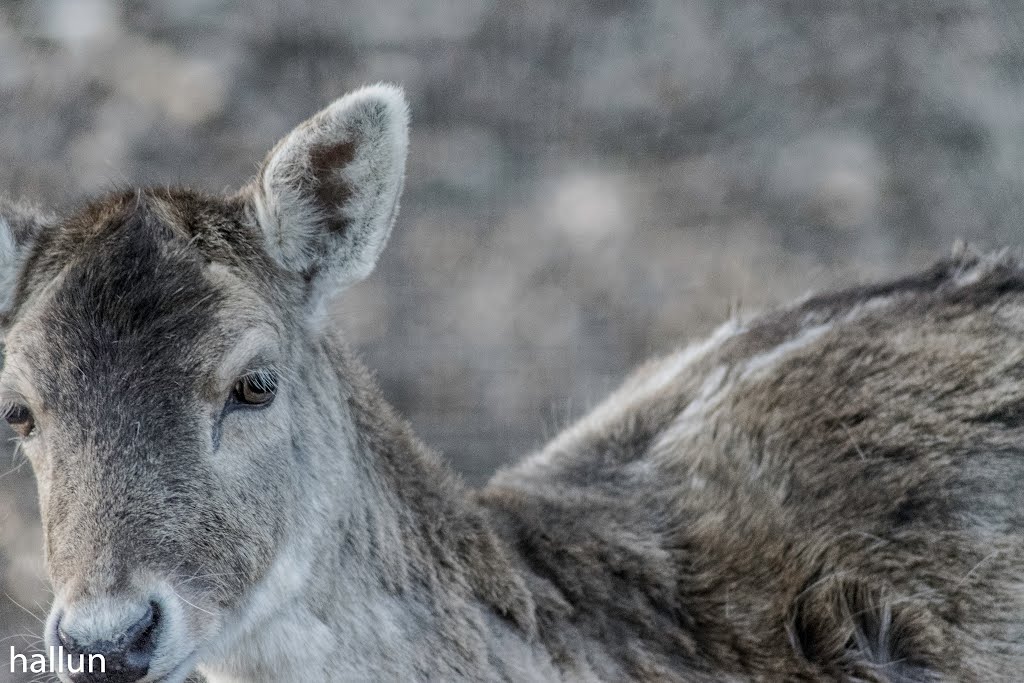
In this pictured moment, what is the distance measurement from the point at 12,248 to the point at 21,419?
455 millimetres

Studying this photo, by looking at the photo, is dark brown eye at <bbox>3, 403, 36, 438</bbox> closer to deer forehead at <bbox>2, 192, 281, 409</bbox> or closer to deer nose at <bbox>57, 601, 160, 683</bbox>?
deer forehead at <bbox>2, 192, 281, 409</bbox>

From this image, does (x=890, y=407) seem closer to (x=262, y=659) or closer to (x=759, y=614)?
(x=759, y=614)

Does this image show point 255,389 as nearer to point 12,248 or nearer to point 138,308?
point 138,308

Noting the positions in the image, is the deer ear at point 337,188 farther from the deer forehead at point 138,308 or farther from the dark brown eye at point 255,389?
the dark brown eye at point 255,389

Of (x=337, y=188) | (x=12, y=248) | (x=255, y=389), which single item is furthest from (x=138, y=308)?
(x=337, y=188)

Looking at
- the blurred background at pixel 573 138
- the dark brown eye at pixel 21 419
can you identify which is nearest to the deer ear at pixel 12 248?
the dark brown eye at pixel 21 419

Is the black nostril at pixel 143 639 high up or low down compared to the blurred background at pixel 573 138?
down

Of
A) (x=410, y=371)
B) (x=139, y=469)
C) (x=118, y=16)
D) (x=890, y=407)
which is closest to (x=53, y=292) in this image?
(x=139, y=469)

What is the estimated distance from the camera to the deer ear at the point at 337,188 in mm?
3338

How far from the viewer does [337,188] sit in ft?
11.4

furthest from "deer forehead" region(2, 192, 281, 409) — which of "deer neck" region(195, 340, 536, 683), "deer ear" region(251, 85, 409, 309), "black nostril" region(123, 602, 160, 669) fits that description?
"black nostril" region(123, 602, 160, 669)

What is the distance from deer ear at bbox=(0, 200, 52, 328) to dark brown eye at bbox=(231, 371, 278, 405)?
66cm

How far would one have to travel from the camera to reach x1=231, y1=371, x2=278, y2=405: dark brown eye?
10.6 ft

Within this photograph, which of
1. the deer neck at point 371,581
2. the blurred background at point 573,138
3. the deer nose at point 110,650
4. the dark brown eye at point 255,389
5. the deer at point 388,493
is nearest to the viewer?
the deer nose at point 110,650
